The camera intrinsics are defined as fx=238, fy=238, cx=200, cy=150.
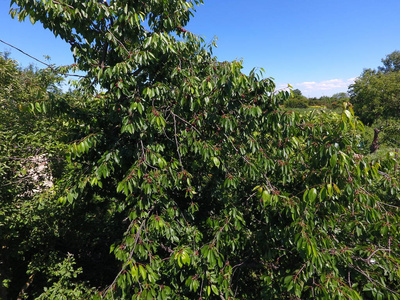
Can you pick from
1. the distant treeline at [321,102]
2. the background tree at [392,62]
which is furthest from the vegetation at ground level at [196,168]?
the background tree at [392,62]

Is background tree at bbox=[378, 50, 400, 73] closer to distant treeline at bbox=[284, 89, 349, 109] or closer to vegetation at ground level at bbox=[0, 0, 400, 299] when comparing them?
distant treeline at bbox=[284, 89, 349, 109]

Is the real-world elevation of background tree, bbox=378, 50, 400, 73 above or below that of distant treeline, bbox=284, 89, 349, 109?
above

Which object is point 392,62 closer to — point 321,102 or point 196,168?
point 321,102

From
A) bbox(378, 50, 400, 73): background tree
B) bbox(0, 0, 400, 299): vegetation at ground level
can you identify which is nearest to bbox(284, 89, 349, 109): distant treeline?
bbox(0, 0, 400, 299): vegetation at ground level

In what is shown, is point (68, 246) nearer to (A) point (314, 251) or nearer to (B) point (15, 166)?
(B) point (15, 166)

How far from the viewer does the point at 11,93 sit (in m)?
3.86

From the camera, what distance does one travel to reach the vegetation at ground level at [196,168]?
Result: 2.12 metres

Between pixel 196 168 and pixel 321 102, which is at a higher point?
pixel 321 102

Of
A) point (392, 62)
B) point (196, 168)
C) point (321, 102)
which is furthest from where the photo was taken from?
point (392, 62)

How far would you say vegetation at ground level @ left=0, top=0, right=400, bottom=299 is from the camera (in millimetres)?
2119

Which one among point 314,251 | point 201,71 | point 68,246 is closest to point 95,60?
point 201,71

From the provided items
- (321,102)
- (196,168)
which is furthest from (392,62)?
(196,168)

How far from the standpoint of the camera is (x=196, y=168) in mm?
2826

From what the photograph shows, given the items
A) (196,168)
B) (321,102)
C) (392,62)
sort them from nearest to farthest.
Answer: (196,168)
(321,102)
(392,62)
